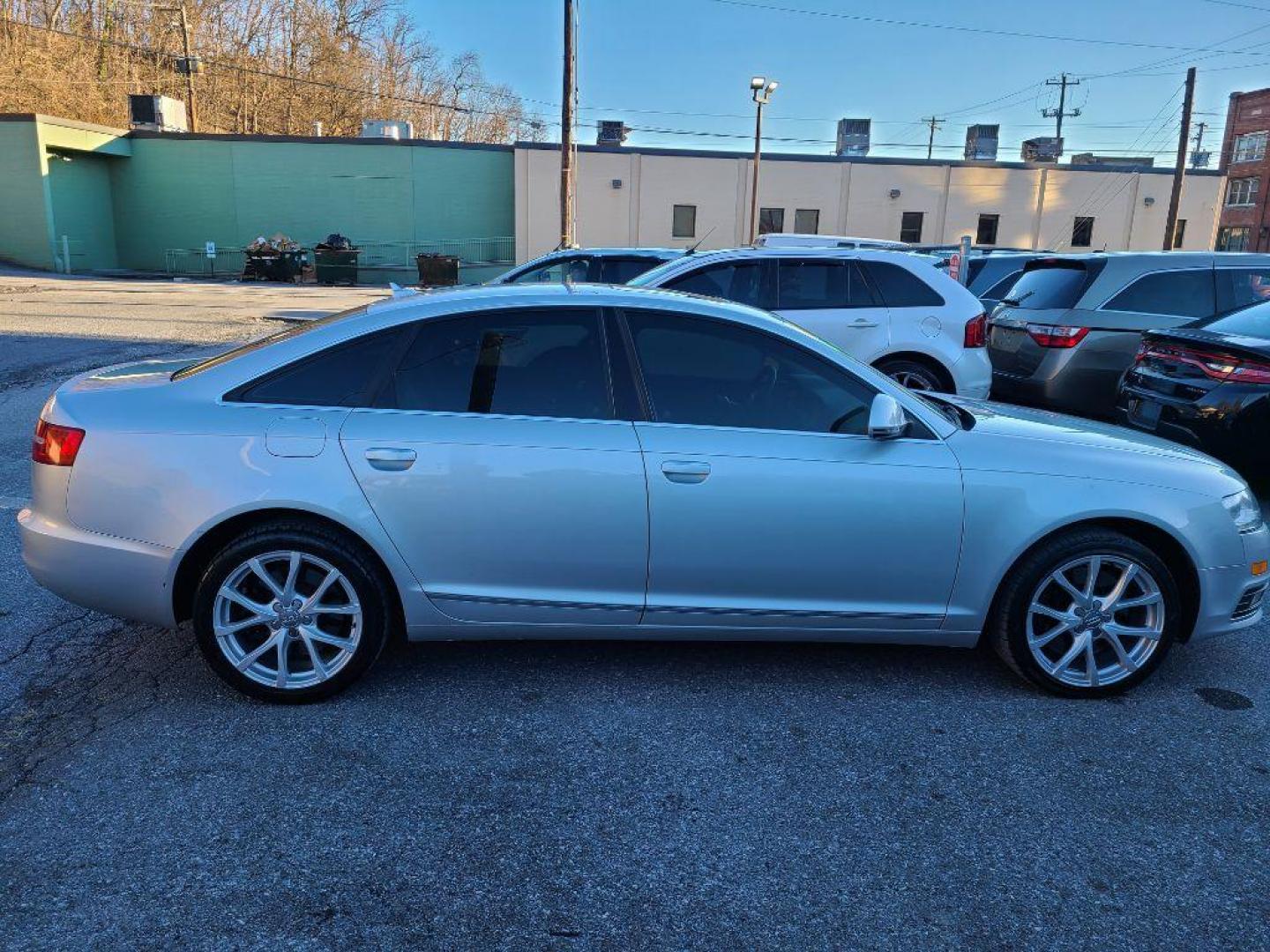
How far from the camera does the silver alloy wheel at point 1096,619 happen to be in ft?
12.1

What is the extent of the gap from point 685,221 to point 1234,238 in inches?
1695

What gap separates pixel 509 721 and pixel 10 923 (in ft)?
5.20

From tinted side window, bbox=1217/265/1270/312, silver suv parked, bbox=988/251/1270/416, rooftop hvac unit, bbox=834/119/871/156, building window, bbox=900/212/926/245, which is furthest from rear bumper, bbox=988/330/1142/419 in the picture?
rooftop hvac unit, bbox=834/119/871/156

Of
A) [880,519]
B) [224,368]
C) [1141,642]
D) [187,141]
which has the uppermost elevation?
[187,141]

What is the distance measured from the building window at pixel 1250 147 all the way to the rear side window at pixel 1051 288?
62.5 metres

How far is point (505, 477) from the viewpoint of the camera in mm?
3465

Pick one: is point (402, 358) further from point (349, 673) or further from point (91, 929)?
point (91, 929)

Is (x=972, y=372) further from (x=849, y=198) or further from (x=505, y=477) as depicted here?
(x=849, y=198)

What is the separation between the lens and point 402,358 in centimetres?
362

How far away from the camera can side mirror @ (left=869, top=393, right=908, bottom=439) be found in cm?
349

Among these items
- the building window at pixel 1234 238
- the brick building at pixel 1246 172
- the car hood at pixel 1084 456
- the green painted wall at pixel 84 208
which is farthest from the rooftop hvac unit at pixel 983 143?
the car hood at pixel 1084 456

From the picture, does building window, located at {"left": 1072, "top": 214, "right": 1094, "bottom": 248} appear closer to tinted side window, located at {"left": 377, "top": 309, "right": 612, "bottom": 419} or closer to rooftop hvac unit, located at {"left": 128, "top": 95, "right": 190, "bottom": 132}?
rooftop hvac unit, located at {"left": 128, "top": 95, "right": 190, "bottom": 132}

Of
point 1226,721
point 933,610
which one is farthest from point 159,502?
point 1226,721

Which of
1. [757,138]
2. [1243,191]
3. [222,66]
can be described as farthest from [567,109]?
[1243,191]
